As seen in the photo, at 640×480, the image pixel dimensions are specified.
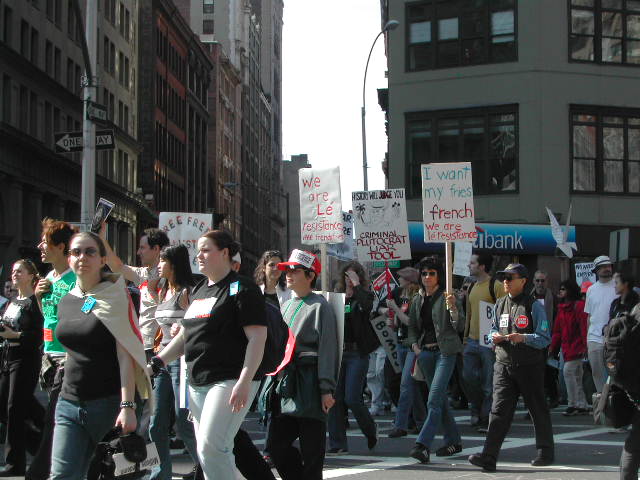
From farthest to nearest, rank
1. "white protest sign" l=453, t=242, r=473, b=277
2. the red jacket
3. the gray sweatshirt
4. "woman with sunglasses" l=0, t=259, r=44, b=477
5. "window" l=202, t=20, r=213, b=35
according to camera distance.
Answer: "window" l=202, t=20, r=213, b=35 → "white protest sign" l=453, t=242, r=473, b=277 → the red jacket → "woman with sunglasses" l=0, t=259, r=44, b=477 → the gray sweatshirt

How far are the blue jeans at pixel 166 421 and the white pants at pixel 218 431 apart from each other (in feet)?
5.81

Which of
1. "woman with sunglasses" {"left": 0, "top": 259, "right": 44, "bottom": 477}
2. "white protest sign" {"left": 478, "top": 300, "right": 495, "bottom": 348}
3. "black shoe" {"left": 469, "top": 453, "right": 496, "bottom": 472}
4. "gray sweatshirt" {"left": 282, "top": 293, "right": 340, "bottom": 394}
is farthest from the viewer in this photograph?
"white protest sign" {"left": 478, "top": 300, "right": 495, "bottom": 348}

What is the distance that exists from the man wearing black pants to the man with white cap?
15.6ft

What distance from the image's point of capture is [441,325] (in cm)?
1130

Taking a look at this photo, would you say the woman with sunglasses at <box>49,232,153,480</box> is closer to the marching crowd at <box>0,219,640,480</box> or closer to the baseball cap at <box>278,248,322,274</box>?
the marching crowd at <box>0,219,640,480</box>

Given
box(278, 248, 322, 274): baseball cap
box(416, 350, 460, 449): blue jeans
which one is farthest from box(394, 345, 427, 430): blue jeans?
box(278, 248, 322, 274): baseball cap

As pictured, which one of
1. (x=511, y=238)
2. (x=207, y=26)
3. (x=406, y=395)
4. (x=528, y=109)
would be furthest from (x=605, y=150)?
(x=207, y=26)

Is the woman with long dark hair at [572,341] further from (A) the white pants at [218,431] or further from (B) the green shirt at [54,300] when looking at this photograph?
(A) the white pants at [218,431]

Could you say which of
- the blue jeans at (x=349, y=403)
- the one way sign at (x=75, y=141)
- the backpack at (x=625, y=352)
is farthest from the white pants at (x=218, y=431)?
the one way sign at (x=75, y=141)

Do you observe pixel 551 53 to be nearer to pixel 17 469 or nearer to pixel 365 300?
pixel 365 300

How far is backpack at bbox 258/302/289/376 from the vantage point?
22.6ft

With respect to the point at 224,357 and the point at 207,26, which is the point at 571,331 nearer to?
the point at 224,357

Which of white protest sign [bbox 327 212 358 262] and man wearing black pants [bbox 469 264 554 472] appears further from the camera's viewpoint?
white protest sign [bbox 327 212 358 262]

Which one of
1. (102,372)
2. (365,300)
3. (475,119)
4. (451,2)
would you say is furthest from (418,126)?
(102,372)
